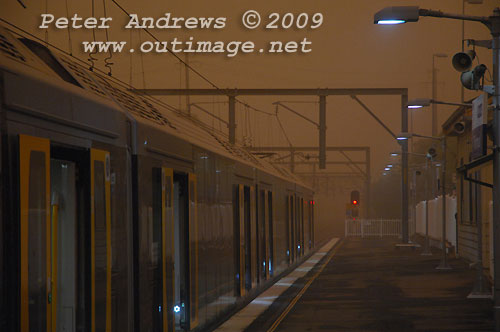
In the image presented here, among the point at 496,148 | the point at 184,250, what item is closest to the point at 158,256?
the point at 184,250

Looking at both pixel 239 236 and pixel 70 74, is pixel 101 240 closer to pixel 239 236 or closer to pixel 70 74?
pixel 70 74

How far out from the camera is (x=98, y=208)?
7.23 metres

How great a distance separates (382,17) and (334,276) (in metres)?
16.4

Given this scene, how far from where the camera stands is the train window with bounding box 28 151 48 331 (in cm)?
568

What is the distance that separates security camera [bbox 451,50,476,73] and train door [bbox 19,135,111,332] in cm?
→ 953

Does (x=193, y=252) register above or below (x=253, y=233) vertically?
above

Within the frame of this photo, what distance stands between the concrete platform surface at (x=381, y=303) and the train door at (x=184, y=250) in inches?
164

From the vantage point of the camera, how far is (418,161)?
12262 centimetres

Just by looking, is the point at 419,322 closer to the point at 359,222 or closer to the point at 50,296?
the point at 50,296

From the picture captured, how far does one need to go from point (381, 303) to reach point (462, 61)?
236 inches

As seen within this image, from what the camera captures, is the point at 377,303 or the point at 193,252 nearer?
the point at 193,252

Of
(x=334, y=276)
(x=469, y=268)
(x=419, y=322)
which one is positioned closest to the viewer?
(x=419, y=322)

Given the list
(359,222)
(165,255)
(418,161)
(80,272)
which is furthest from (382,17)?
(418,161)

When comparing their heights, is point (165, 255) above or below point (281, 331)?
above
